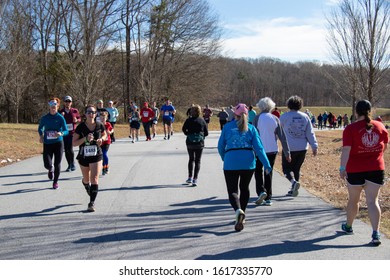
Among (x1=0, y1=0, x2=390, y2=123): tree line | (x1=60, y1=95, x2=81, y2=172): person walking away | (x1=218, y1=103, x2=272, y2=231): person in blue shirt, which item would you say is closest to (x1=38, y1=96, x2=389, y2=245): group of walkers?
(x1=218, y1=103, x2=272, y2=231): person in blue shirt

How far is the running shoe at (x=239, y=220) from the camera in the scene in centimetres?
623

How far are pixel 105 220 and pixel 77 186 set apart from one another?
3165mm

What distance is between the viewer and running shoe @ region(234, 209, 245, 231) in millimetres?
6230

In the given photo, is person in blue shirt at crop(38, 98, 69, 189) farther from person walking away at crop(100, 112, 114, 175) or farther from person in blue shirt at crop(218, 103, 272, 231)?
person in blue shirt at crop(218, 103, 272, 231)

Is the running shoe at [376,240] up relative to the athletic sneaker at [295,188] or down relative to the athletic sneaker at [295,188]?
down

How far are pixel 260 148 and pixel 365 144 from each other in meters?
1.43

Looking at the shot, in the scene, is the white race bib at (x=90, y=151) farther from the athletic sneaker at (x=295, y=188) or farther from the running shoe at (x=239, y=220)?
the athletic sneaker at (x=295, y=188)

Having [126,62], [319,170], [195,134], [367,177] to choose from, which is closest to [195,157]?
[195,134]

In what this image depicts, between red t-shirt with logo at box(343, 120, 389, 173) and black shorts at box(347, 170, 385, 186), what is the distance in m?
0.05

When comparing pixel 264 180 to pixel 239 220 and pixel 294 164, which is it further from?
pixel 239 220

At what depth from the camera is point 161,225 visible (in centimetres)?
670

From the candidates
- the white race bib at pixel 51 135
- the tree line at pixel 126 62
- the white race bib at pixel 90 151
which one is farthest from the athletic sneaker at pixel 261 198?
the tree line at pixel 126 62

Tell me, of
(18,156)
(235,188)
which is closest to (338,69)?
(18,156)

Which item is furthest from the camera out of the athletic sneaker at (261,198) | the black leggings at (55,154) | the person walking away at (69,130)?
the person walking away at (69,130)
